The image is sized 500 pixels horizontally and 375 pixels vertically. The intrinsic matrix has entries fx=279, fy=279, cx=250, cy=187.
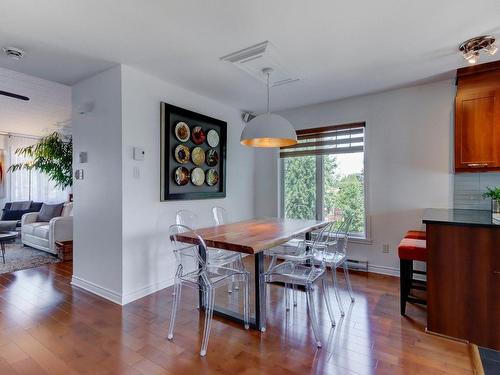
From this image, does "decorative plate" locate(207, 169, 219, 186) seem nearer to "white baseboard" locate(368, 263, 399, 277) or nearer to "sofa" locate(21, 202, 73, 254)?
"white baseboard" locate(368, 263, 399, 277)

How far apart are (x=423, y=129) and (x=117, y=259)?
12.7 ft

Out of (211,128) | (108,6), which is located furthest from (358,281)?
(108,6)

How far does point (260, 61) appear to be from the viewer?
277cm

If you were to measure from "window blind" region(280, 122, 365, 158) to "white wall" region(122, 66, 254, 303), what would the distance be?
170 centimetres

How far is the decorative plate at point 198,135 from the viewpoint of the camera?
3646 millimetres

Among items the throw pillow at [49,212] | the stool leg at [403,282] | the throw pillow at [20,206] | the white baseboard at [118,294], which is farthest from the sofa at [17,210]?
the stool leg at [403,282]

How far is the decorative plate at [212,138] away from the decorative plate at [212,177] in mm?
371

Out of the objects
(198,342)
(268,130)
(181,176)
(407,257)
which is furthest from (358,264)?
(181,176)

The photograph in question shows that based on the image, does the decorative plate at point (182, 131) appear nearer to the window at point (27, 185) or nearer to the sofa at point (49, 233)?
the sofa at point (49, 233)

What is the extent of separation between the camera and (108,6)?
1.93 meters

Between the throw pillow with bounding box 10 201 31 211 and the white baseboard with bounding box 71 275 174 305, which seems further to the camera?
the throw pillow with bounding box 10 201 31 211

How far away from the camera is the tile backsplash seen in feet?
10.1

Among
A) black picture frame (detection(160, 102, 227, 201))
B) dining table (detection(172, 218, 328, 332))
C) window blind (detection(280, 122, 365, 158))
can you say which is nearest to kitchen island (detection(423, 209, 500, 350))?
dining table (detection(172, 218, 328, 332))

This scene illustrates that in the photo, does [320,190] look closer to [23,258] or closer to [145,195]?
[145,195]
